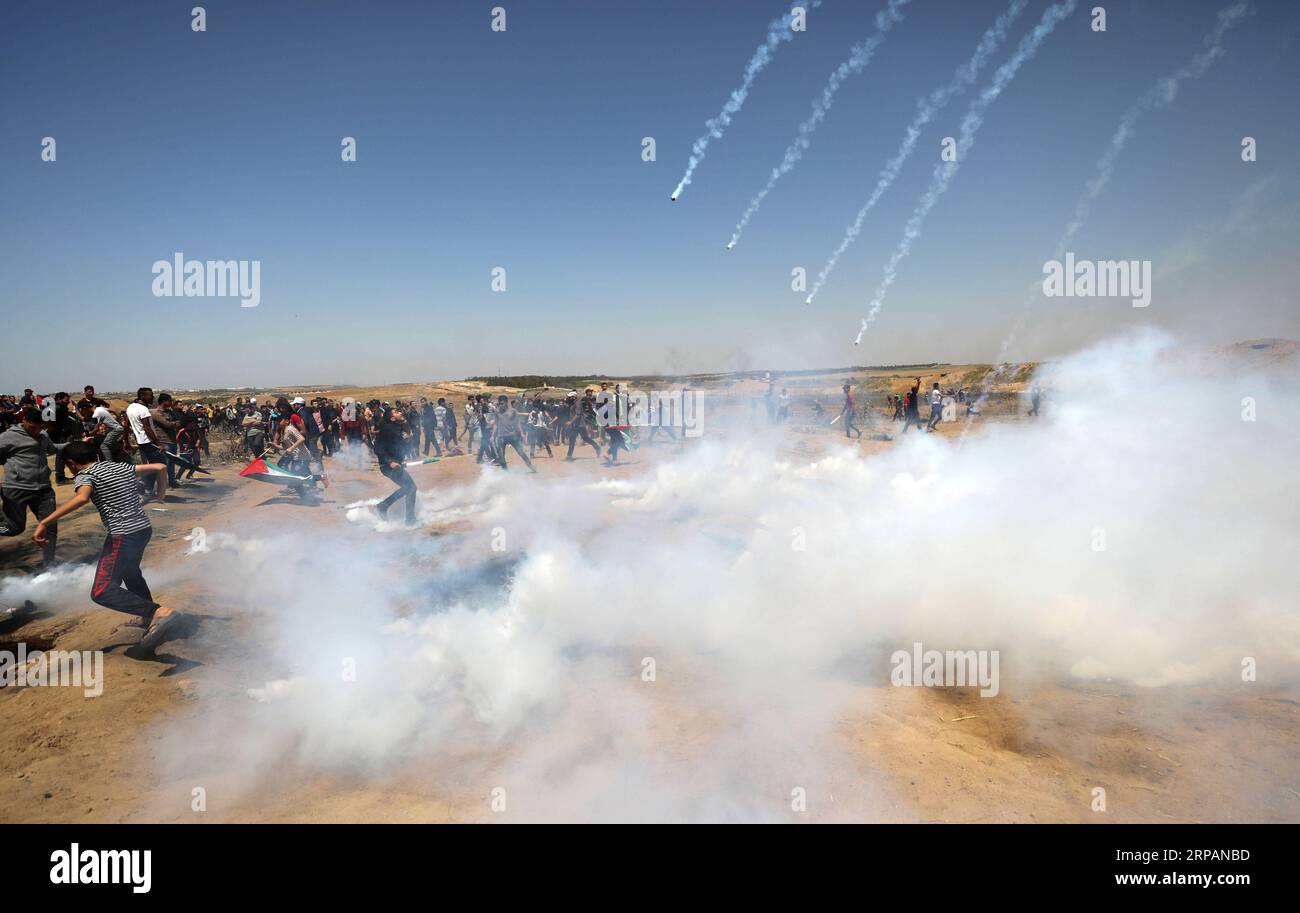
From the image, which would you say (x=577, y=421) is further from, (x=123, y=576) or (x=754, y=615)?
(x=123, y=576)

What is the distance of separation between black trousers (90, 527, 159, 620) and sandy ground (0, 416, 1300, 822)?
544mm

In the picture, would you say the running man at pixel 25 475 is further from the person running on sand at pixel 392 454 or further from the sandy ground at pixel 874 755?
the person running on sand at pixel 392 454

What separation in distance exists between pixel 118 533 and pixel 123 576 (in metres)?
0.39

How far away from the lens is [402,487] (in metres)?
10.2

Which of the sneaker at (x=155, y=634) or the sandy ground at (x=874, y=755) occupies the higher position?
the sneaker at (x=155, y=634)

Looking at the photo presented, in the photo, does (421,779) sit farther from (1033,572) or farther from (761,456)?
(761,456)

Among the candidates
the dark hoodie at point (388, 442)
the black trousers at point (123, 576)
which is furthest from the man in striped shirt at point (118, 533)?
the dark hoodie at point (388, 442)

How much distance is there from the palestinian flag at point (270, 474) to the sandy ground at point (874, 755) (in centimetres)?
665

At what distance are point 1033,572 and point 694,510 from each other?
20.0 ft

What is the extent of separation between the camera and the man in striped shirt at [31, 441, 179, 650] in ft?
16.3

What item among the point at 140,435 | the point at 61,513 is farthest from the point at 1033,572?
the point at 140,435

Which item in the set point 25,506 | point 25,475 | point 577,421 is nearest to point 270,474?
point 25,506

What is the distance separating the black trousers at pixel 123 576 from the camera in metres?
4.96

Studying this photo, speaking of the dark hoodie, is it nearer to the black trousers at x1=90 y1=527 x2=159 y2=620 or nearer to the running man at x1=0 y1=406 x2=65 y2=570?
Answer: the running man at x1=0 y1=406 x2=65 y2=570
